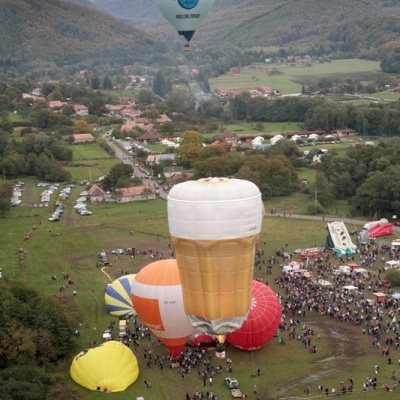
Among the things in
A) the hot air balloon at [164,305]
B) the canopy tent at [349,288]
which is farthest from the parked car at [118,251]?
the hot air balloon at [164,305]

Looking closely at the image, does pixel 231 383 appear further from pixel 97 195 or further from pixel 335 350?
pixel 97 195

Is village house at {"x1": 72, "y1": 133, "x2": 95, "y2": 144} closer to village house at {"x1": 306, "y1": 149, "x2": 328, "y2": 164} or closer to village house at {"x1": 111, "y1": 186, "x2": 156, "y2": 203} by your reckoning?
village house at {"x1": 306, "y1": 149, "x2": 328, "y2": 164}

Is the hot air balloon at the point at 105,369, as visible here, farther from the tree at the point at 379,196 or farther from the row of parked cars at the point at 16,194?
the row of parked cars at the point at 16,194

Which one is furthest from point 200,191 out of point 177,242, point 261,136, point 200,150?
point 261,136

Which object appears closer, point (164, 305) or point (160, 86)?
point (164, 305)

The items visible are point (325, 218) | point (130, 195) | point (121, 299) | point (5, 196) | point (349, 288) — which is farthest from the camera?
point (130, 195)

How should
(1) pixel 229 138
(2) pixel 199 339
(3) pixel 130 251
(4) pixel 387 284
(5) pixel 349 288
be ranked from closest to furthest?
(2) pixel 199 339 → (5) pixel 349 288 → (4) pixel 387 284 → (3) pixel 130 251 → (1) pixel 229 138

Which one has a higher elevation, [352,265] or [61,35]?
[352,265]

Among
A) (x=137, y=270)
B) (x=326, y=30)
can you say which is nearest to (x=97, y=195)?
(x=137, y=270)
